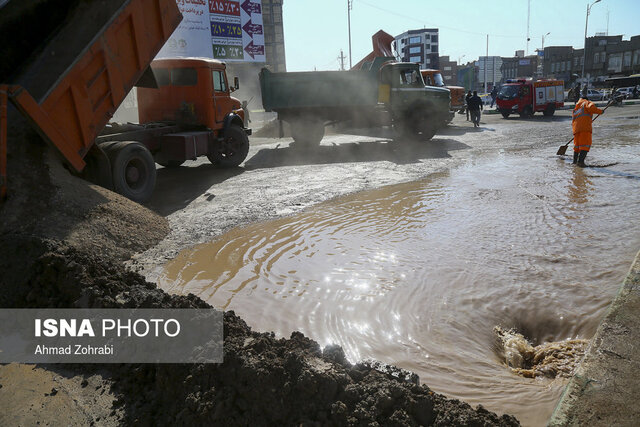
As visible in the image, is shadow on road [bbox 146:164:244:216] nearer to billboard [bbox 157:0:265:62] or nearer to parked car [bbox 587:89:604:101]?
billboard [bbox 157:0:265:62]

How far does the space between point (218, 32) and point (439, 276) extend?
27471 mm

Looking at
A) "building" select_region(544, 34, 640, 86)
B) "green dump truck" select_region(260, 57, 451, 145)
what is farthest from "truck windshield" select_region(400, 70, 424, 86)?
"building" select_region(544, 34, 640, 86)

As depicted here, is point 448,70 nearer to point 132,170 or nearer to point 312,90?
point 312,90

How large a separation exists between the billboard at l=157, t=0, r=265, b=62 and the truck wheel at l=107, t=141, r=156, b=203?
63.1 ft

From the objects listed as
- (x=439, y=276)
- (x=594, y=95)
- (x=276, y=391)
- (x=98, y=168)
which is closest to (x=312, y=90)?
(x=98, y=168)

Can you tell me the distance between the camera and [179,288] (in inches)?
176

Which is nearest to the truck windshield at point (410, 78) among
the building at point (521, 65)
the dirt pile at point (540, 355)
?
Result: the dirt pile at point (540, 355)

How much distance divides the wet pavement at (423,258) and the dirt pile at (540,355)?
0.39 feet

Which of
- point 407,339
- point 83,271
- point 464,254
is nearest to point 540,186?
point 464,254

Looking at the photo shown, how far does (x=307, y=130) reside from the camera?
49.6ft

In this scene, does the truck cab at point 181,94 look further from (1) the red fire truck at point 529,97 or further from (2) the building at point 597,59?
(2) the building at point 597,59

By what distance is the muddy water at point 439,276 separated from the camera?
3.32 m

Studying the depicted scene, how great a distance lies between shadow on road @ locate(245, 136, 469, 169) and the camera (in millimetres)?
12172

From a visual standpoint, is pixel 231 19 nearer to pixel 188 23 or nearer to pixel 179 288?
pixel 188 23
